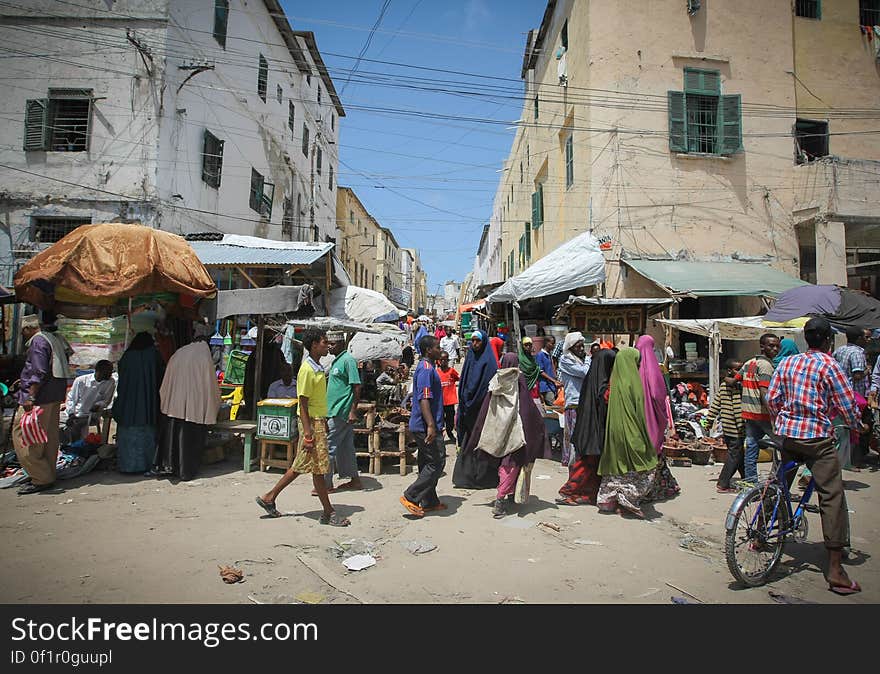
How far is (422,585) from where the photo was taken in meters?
3.65

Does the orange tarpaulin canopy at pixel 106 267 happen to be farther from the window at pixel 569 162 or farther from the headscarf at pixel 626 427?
the window at pixel 569 162

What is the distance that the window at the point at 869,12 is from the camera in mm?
13672

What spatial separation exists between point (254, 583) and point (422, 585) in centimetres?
116

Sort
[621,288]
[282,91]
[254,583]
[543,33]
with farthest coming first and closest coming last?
[282,91], [543,33], [621,288], [254,583]

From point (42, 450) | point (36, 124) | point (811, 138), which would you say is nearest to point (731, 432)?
point (42, 450)

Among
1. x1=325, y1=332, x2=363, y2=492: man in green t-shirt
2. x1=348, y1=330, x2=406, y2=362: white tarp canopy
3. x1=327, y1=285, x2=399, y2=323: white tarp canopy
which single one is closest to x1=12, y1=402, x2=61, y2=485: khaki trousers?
x1=325, y1=332, x2=363, y2=492: man in green t-shirt

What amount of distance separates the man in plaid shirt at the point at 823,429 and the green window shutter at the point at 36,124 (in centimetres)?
1526

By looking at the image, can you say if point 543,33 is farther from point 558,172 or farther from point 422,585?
point 422,585

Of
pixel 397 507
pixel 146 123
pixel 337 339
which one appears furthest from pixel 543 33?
pixel 397 507

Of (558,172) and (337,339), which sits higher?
(558,172)

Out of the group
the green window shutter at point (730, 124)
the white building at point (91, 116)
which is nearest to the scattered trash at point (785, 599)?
the green window shutter at point (730, 124)

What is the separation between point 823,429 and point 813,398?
0.71 feet

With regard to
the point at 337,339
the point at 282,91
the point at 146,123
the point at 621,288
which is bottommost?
the point at 337,339

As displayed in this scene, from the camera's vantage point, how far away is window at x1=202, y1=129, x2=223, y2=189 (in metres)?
14.5
